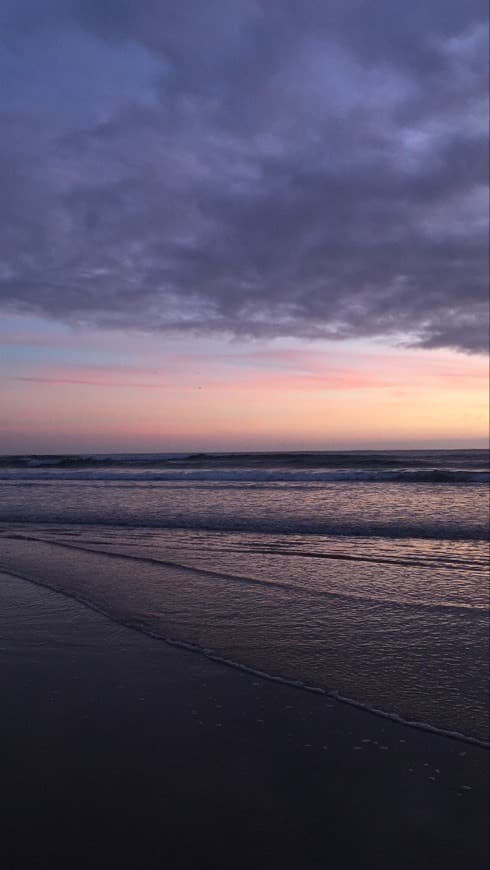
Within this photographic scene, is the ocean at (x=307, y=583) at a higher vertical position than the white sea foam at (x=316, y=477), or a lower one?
lower

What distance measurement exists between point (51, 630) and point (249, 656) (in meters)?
1.78

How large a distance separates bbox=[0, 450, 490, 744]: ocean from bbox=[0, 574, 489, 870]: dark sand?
0.46 meters

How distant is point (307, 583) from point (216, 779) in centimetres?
433

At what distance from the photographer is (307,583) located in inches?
282

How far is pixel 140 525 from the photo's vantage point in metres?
12.7

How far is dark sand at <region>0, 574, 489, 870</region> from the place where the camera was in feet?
8.07

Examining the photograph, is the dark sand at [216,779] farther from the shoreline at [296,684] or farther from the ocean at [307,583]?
the ocean at [307,583]

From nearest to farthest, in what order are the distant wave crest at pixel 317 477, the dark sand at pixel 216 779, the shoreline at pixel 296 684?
the dark sand at pixel 216 779
the shoreline at pixel 296 684
the distant wave crest at pixel 317 477

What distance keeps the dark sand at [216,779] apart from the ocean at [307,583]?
46cm

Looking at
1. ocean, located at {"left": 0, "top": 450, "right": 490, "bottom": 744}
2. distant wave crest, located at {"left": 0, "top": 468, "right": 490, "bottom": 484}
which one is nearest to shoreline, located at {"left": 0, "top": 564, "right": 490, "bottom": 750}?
ocean, located at {"left": 0, "top": 450, "right": 490, "bottom": 744}

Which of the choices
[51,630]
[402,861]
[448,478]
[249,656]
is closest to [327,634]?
[249,656]

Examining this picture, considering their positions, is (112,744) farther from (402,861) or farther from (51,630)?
(51,630)

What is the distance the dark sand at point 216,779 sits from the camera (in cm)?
246

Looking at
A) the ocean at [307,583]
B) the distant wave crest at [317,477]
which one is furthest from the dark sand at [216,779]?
the distant wave crest at [317,477]
